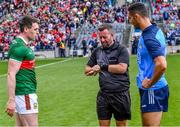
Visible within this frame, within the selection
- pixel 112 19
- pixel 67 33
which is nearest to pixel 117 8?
pixel 112 19

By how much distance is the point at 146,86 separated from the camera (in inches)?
272

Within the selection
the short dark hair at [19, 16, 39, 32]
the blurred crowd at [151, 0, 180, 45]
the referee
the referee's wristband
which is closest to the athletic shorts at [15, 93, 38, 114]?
the short dark hair at [19, 16, 39, 32]

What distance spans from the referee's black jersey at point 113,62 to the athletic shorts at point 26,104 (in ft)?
4.83

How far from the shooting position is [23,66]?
745 centimetres

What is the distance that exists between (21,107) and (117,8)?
46.0 metres

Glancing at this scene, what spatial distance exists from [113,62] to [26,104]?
1.68m

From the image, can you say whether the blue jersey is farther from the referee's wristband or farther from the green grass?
the green grass

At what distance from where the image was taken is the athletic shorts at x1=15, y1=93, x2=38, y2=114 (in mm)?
7457

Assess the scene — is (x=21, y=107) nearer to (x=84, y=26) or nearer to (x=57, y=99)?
(x=57, y=99)

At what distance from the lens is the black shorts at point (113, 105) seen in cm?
859

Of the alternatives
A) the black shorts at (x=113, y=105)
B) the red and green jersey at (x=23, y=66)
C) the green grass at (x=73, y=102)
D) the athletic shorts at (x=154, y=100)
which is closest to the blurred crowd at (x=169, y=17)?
A: the green grass at (x=73, y=102)

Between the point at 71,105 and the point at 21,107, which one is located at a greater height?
the point at 21,107

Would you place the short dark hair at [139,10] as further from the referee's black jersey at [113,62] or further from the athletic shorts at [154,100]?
the referee's black jersey at [113,62]

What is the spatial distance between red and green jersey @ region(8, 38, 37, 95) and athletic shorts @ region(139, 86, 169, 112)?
153 centimetres
